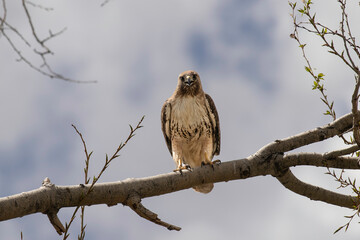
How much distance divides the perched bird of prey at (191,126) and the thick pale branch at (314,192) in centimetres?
166

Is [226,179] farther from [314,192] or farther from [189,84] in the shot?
[189,84]

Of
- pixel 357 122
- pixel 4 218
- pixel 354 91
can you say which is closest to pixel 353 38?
pixel 354 91

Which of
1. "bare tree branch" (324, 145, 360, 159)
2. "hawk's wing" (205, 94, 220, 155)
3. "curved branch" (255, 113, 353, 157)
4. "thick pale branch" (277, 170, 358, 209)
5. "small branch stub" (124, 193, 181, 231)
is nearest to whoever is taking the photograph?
"small branch stub" (124, 193, 181, 231)

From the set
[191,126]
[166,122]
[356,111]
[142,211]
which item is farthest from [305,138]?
→ [166,122]

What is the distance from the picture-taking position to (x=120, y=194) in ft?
12.3

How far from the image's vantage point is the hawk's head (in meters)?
6.78

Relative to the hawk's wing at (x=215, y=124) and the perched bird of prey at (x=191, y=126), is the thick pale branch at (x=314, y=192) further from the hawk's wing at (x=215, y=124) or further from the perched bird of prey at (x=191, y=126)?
the hawk's wing at (x=215, y=124)

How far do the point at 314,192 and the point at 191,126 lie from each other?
204 centimetres

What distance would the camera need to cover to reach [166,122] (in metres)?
6.57

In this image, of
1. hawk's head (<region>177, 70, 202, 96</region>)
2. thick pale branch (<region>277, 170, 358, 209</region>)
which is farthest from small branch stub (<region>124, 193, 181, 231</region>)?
hawk's head (<region>177, 70, 202, 96</region>)

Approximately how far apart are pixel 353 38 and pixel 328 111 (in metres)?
0.93

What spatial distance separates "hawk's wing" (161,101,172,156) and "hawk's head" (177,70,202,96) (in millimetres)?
299

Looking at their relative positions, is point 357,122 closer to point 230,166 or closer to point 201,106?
point 230,166

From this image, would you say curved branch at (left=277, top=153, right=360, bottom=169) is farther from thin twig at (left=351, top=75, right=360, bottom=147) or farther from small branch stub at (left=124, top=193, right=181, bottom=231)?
small branch stub at (left=124, top=193, right=181, bottom=231)
